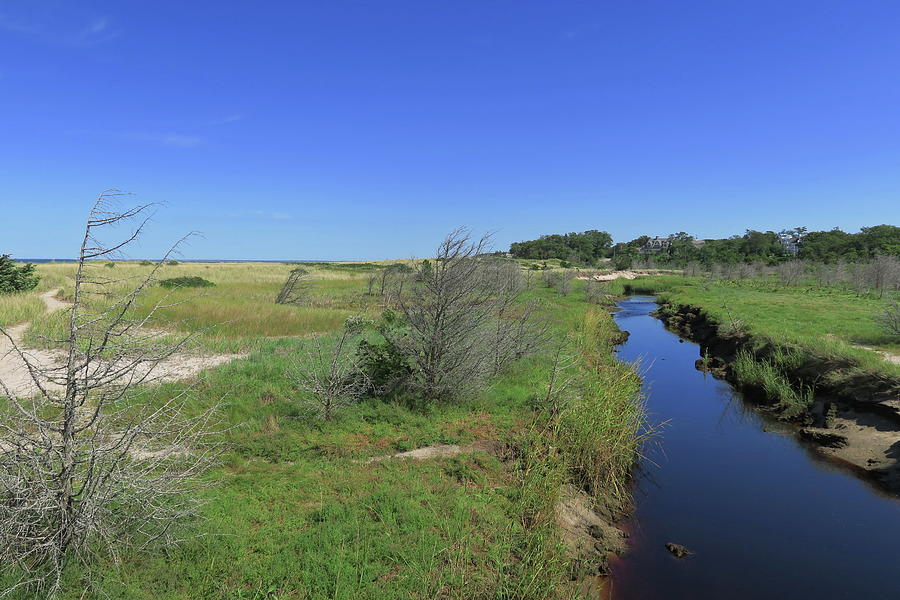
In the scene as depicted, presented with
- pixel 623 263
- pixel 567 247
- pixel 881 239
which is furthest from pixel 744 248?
pixel 567 247

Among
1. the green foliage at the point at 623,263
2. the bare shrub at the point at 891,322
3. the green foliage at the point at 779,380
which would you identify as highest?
the green foliage at the point at 623,263

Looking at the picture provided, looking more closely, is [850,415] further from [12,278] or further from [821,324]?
[12,278]

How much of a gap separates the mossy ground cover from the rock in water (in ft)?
4.44

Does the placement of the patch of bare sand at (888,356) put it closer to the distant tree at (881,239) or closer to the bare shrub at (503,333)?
the bare shrub at (503,333)

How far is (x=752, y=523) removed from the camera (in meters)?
7.94

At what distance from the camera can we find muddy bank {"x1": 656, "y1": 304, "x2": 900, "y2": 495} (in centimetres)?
980

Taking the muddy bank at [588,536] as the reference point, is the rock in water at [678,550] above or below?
below

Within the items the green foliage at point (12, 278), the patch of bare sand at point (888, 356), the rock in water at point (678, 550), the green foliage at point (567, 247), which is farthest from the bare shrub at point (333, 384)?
the green foliage at point (567, 247)

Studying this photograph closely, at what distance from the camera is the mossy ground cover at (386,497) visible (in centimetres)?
468

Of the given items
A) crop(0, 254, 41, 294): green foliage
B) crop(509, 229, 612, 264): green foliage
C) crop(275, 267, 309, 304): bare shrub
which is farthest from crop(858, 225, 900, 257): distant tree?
crop(0, 254, 41, 294): green foliage

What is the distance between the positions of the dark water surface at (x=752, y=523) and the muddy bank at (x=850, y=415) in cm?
48

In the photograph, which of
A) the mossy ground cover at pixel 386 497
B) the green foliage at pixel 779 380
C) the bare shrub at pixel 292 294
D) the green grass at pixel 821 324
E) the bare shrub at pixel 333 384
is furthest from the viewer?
the bare shrub at pixel 292 294

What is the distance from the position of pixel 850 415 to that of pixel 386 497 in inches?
504

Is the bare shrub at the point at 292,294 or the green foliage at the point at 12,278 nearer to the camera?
the green foliage at the point at 12,278
